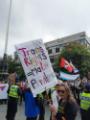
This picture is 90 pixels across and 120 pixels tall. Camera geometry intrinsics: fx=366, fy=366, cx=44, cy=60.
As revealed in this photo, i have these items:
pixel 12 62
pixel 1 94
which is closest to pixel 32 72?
pixel 1 94

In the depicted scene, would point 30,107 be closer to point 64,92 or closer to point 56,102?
point 56,102

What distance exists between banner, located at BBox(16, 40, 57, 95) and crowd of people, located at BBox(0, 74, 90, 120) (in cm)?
19

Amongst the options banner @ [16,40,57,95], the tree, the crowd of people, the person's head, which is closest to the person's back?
the crowd of people

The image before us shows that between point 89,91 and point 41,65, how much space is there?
2.79 metres

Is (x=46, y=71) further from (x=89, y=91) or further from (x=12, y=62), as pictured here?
(x=12, y=62)

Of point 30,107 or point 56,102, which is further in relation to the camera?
point 30,107

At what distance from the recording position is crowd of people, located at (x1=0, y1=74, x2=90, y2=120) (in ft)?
17.2

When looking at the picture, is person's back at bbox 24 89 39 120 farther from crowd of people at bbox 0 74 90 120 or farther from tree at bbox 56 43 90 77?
tree at bbox 56 43 90 77

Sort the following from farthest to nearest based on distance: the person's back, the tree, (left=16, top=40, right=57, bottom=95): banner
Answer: the tree, the person's back, (left=16, top=40, right=57, bottom=95): banner

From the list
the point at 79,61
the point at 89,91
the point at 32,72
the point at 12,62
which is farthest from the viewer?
the point at 12,62

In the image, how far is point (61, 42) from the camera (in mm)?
87375

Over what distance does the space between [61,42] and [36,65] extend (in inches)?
3190

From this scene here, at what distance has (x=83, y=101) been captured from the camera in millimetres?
9258

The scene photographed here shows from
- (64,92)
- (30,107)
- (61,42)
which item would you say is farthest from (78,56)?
(64,92)
